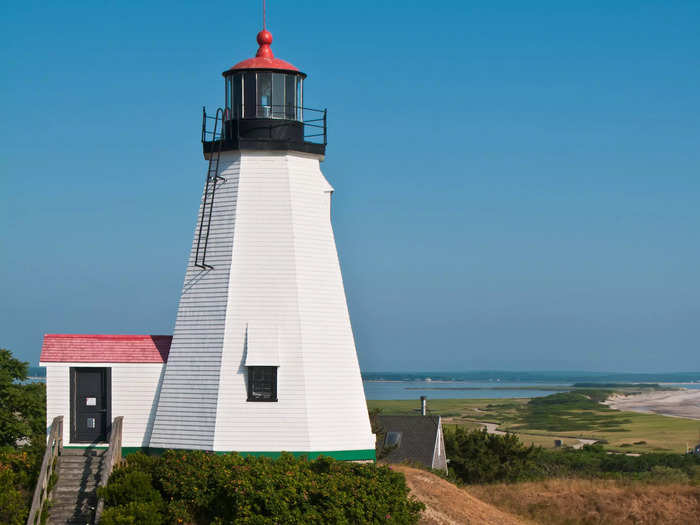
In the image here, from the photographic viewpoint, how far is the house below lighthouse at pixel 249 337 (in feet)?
70.4

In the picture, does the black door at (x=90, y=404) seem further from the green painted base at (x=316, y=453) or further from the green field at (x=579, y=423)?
the green field at (x=579, y=423)

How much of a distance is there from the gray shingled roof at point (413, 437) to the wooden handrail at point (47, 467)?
1868 cm

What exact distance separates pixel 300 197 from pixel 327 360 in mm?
4161

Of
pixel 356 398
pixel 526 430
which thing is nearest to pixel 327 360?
pixel 356 398

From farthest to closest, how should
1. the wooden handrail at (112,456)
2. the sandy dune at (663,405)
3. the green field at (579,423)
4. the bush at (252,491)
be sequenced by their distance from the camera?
1. the sandy dune at (663,405)
2. the green field at (579,423)
3. the wooden handrail at (112,456)
4. the bush at (252,491)

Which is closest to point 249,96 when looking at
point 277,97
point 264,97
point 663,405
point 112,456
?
point 264,97

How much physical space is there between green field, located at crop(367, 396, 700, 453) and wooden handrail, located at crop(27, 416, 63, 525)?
66.4 m

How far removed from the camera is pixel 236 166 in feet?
75.1

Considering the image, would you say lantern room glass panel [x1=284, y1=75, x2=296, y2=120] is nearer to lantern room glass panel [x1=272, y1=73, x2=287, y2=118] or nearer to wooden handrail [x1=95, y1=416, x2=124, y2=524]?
lantern room glass panel [x1=272, y1=73, x2=287, y2=118]

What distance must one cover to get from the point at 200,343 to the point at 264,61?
7.31m

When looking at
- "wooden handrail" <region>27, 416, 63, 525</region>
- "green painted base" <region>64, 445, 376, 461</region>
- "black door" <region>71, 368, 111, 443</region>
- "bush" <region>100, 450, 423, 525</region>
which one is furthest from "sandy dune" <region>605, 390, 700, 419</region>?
"wooden handrail" <region>27, 416, 63, 525</region>

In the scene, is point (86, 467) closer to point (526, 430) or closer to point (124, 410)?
point (124, 410)

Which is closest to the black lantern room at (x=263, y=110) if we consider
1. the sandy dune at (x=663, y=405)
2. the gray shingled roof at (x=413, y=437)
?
the gray shingled roof at (x=413, y=437)

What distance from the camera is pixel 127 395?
22.6 meters
